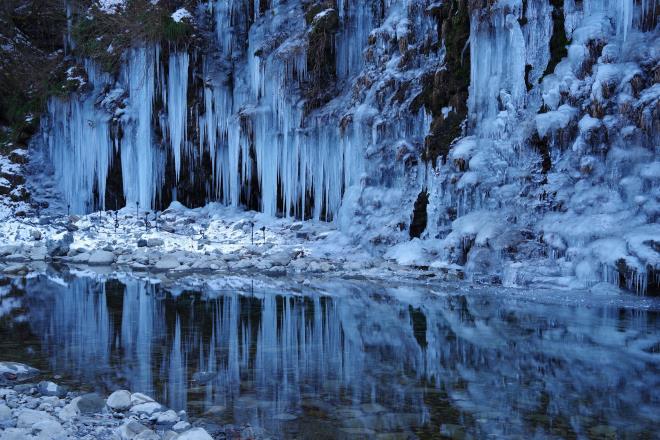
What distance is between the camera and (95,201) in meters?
25.9

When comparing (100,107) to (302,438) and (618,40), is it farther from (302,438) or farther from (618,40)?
(302,438)

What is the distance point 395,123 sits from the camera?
16828mm

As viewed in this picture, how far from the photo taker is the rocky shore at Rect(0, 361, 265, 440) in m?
3.70

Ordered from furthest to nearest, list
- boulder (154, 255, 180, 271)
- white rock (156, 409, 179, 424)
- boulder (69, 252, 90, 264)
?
boulder (69, 252, 90, 264)
boulder (154, 255, 180, 271)
white rock (156, 409, 179, 424)

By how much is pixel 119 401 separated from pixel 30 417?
65 centimetres

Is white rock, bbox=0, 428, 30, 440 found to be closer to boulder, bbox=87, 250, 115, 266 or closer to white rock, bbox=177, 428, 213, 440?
white rock, bbox=177, 428, 213, 440

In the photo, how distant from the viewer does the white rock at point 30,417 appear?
3.80m

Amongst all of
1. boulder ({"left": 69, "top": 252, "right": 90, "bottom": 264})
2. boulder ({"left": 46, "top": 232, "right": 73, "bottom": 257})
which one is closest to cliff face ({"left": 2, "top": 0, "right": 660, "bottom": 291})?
boulder ({"left": 46, "top": 232, "right": 73, "bottom": 257})

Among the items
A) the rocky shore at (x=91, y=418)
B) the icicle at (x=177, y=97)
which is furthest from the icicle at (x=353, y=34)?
the rocky shore at (x=91, y=418)

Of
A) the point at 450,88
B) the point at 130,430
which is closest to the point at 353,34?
the point at 450,88

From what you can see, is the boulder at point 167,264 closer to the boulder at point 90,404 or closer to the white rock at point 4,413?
the boulder at point 90,404

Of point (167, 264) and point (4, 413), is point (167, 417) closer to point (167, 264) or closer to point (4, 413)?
point (4, 413)

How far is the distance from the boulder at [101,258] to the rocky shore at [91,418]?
12958 mm

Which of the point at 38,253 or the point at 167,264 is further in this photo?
the point at 38,253
